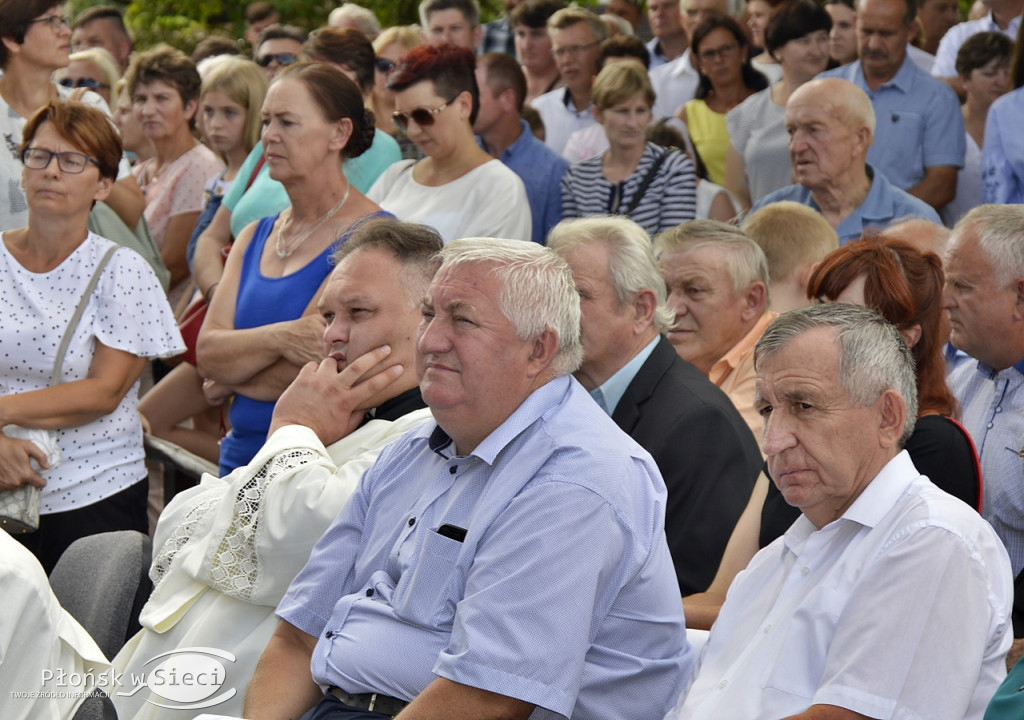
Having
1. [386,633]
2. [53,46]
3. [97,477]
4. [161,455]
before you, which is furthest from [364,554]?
[53,46]

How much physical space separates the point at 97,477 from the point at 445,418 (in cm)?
213

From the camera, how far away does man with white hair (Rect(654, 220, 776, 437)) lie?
425 cm

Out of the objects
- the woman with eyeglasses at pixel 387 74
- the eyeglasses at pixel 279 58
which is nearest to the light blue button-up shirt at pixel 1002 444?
the woman with eyeglasses at pixel 387 74

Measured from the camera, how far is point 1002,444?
3.50 meters

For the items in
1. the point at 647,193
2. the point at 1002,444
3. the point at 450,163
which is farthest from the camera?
the point at 647,193

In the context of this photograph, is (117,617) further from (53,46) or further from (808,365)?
(53,46)

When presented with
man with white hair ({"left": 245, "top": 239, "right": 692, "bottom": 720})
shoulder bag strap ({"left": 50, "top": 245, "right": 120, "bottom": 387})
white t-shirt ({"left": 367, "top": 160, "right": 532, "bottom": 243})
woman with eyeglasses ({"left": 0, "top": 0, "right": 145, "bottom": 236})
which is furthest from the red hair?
woman with eyeglasses ({"left": 0, "top": 0, "right": 145, "bottom": 236})

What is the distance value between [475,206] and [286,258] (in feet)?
3.32

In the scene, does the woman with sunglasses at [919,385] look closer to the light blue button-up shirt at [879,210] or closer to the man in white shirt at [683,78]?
the light blue button-up shirt at [879,210]

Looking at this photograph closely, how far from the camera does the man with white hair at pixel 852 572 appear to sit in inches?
89.7

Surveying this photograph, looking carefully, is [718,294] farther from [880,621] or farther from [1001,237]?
[880,621]

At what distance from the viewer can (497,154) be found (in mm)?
6438

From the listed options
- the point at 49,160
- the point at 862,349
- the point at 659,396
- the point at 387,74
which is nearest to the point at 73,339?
the point at 49,160

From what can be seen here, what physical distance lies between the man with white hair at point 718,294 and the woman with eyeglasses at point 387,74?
102 inches
